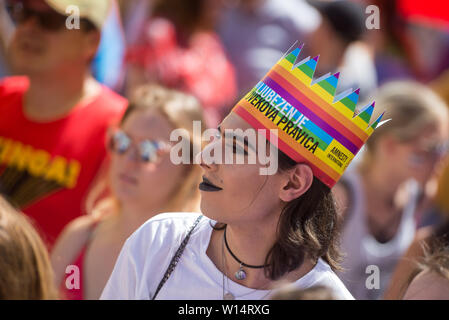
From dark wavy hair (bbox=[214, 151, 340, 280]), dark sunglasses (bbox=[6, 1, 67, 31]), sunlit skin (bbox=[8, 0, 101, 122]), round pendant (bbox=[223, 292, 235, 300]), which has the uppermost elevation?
dark sunglasses (bbox=[6, 1, 67, 31])

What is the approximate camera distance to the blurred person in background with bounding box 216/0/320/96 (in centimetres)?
588

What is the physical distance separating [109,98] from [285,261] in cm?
215

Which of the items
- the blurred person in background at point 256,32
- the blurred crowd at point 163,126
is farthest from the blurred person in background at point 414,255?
the blurred person in background at point 256,32

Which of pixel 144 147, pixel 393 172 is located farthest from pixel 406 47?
pixel 144 147

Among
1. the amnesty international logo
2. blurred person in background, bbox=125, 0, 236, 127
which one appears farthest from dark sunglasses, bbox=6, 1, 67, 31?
blurred person in background, bbox=125, 0, 236, 127

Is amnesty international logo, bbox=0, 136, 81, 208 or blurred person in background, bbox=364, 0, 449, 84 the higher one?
blurred person in background, bbox=364, 0, 449, 84

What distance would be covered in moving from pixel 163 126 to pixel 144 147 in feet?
0.52

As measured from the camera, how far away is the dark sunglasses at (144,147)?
11.3 feet

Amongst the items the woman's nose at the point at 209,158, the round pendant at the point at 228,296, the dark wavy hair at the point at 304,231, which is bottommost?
the round pendant at the point at 228,296

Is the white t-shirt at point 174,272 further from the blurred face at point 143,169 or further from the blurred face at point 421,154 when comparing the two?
the blurred face at point 421,154

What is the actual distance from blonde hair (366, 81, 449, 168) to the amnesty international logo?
1.81m

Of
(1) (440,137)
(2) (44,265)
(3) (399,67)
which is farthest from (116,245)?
(3) (399,67)

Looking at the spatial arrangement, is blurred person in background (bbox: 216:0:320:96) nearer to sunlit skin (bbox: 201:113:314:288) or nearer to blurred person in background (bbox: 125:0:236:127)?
blurred person in background (bbox: 125:0:236:127)

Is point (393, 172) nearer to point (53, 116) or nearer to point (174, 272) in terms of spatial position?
point (53, 116)
